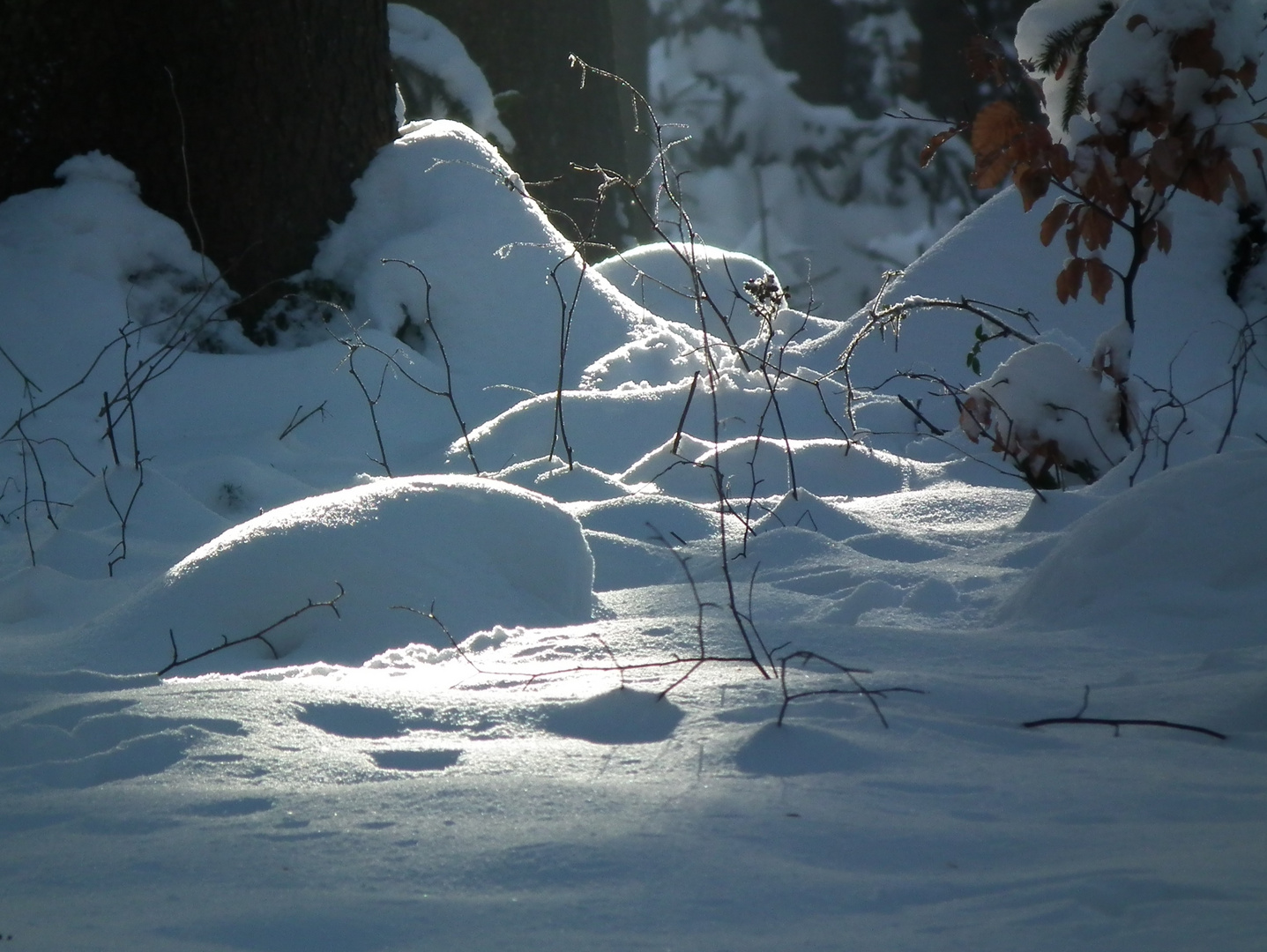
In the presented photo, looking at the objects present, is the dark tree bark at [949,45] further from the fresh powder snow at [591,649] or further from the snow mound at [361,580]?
the snow mound at [361,580]

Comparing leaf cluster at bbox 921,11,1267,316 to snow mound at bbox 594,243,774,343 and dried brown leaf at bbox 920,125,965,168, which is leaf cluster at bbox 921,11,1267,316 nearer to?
dried brown leaf at bbox 920,125,965,168

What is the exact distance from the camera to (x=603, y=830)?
3.94 ft

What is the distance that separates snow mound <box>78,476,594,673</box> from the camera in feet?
6.84

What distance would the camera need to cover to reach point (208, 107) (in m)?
4.41


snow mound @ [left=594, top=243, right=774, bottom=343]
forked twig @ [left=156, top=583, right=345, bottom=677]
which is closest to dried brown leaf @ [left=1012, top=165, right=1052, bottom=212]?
forked twig @ [left=156, top=583, right=345, bottom=677]

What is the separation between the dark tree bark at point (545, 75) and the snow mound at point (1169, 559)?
6.12 meters

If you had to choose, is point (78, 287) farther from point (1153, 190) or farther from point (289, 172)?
point (1153, 190)

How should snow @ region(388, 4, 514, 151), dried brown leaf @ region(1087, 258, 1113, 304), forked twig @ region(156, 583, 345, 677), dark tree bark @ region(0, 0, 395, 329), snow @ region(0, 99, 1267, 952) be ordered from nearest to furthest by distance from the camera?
snow @ region(0, 99, 1267, 952)
forked twig @ region(156, 583, 345, 677)
dried brown leaf @ region(1087, 258, 1113, 304)
dark tree bark @ region(0, 0, 395, 329)
snow @ region(388, 4, 514, 151)

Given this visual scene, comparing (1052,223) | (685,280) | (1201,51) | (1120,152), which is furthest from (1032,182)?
(685,280)

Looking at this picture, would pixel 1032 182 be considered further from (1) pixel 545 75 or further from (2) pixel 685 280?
(1) pixel 545 75

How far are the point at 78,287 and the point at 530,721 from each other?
11.5 ft

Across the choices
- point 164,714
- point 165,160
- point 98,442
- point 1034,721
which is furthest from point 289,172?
point 1034,721

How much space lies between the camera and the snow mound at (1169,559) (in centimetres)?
203

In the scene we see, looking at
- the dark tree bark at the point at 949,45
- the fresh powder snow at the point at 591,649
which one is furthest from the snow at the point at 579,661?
the dark tree bark at the point at 949,45
